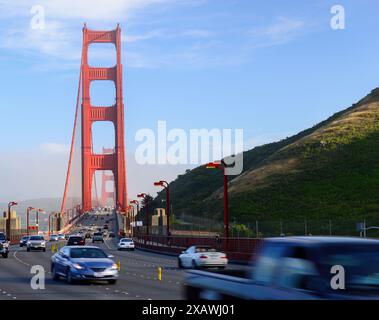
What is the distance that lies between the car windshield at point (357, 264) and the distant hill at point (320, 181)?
2357 inches

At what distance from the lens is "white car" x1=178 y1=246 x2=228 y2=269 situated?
109 feet

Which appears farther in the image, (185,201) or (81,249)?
(185,201)

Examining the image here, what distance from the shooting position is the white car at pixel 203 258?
109 ft

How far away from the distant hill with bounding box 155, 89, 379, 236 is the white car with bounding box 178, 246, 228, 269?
117 ft

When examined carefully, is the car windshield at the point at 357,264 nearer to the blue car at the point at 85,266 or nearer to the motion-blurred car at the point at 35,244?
Answer: the blue car at the point at 85,266

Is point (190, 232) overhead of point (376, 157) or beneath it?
beneath

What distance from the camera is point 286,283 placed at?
9.00 m

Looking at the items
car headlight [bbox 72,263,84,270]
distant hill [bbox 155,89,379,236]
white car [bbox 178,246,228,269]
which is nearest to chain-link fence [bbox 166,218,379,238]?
distant hill [bbox 155,89,379,236]

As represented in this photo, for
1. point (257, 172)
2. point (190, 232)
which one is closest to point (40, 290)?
point (190, 232)

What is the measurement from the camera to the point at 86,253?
25.0m

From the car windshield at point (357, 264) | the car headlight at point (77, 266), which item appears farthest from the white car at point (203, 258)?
the car windshield at point (357, 264)

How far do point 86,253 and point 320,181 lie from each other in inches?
2863
